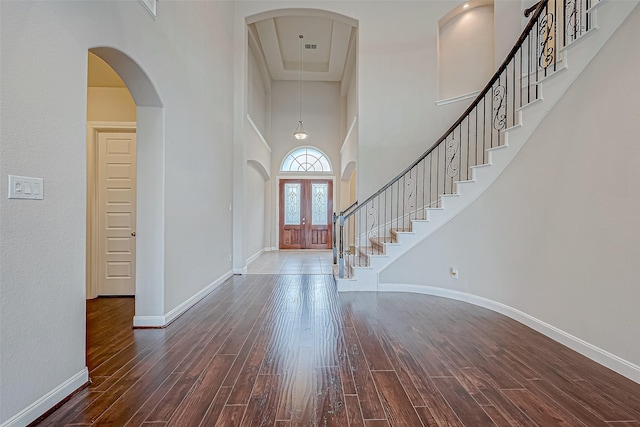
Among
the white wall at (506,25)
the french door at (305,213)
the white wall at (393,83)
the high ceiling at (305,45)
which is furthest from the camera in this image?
the french door at (305,213)

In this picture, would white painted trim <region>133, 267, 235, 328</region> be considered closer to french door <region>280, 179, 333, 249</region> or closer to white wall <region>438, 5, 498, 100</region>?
white wall <region>438, 5, 498, 100</region>

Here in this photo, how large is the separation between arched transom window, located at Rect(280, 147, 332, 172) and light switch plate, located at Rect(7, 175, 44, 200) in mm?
Result: 8142

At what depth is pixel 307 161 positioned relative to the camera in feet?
32.1

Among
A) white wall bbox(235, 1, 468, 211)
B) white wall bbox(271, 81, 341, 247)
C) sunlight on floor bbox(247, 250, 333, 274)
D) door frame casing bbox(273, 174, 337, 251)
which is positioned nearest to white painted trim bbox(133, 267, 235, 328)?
sunlight on floor bbox(247, 250, 333, 274)

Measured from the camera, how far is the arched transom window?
974cm

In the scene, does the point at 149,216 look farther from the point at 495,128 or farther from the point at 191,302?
the point at 495,128

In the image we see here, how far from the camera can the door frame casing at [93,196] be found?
4.05m

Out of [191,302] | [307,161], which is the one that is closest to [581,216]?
[191,302]

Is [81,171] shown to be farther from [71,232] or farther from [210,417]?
[210,417]

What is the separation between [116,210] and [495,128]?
5510mm

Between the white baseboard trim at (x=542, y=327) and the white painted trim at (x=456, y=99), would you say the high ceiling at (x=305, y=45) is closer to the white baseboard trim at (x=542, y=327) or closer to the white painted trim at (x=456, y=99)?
the white painted trim at (x=456, y=99)

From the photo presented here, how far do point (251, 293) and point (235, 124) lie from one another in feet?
10.2

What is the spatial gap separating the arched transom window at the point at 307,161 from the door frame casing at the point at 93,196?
5865mm

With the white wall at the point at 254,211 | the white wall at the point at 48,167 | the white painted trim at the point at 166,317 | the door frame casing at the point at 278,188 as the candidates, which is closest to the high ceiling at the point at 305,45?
the door frame casing at the point at 278,188
